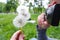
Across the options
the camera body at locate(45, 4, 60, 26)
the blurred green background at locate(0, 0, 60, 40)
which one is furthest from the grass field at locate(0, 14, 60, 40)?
the camera body at locate(45, 4, 60, 26)

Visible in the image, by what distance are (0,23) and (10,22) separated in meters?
0.08

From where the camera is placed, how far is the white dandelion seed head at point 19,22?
939mm

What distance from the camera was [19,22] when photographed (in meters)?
0.93

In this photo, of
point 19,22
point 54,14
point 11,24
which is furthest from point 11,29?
point 54,14

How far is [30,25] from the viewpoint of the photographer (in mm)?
1056

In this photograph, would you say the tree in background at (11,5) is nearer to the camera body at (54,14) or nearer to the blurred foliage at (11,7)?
the blurred foliage at (11,7)

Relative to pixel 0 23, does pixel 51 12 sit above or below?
above

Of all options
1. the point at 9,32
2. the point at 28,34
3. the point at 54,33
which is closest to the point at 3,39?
the point at 9,32

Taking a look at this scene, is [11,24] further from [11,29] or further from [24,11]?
[24,11]

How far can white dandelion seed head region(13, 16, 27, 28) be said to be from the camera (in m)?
0.94

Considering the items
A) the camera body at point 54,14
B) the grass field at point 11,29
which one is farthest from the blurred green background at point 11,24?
the camera body at point 54,14

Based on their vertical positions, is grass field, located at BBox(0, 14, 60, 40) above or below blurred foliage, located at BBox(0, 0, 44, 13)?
below

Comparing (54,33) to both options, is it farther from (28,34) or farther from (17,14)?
(17,14)

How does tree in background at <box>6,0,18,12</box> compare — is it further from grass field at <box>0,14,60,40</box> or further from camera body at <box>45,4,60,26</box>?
camera body at <box>45,4,60,26</box>
